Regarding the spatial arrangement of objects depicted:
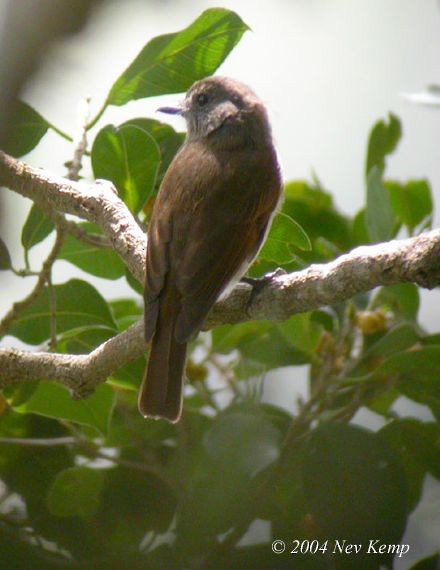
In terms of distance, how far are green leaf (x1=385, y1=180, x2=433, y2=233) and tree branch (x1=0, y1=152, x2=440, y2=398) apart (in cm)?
108

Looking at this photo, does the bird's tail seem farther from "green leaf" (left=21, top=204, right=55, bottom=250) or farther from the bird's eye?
the bird's eye

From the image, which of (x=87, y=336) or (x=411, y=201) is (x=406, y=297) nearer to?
(x=411, y=201)

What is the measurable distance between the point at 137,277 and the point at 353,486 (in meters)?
1.02

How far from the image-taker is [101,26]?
149 centimetres

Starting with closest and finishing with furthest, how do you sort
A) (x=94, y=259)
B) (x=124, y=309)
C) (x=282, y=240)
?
Answer: 1. (x=282, y=240)
2. (x=94, y=259)
3. (x=124, y=309)

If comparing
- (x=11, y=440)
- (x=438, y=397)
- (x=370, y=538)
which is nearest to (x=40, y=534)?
(x=11, y=440)

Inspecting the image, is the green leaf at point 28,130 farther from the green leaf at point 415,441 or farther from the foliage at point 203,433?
the green leaf at point 415,441

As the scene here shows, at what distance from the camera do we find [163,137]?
3.36 meters

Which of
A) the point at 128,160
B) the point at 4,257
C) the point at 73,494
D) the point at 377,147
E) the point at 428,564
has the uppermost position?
the point at 128,160

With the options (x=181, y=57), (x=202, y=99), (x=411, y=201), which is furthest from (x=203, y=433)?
(x=202, y=99)

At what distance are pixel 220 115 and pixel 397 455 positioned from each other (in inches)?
63.3

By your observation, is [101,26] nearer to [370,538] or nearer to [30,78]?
[30,78]

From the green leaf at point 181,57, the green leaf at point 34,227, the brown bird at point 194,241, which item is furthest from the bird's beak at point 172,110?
the green leaf at point 34,227

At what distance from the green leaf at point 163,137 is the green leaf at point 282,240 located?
54 centimetres
